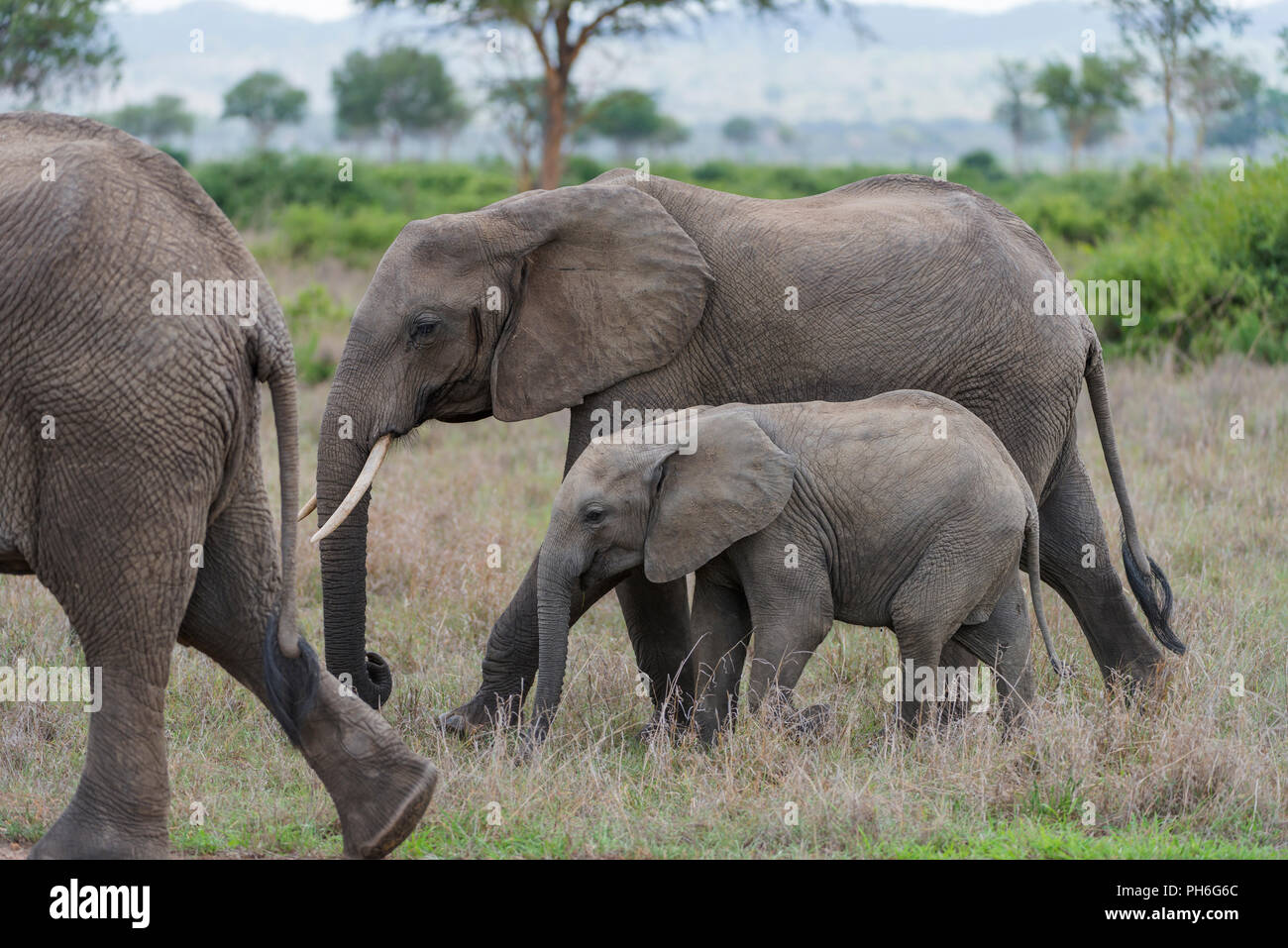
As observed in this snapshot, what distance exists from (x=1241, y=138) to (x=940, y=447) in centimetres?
6447

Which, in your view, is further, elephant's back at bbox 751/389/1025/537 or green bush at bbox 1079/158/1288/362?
green bush at bbox 1079/158/1288/362

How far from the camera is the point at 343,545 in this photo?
15.7 feet

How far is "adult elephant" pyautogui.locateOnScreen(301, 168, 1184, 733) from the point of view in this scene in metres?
4.70

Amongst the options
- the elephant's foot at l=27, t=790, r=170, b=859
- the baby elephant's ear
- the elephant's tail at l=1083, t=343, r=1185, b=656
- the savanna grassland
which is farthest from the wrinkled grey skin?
the elephant's tail at l=1083, t=343, r=1185, b=656

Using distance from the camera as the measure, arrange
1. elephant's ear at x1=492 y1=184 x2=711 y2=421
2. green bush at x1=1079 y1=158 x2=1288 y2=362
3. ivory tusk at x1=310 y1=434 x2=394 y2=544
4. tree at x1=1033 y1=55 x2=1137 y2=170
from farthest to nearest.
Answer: tree at x1=1033 y1=55 x2=1137 y2=170 < green bush at x1=1079 y1=158 x2=1288 y2=362 < elephant's ear at x1=492 y1=184 x2=711 y2=421 < ivory tusk at x1=310 y1=434 x2=394 y2=544

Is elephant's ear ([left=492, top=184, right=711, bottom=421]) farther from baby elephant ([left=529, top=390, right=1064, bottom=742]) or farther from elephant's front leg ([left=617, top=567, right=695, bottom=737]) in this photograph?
elephant's front leg ([left=617, top=567, right=695, bottom=737])

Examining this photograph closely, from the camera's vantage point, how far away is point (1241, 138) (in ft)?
206

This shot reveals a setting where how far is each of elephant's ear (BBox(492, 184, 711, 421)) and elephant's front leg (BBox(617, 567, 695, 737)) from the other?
687 mm

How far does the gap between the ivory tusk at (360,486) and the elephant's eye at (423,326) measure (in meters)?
0.32

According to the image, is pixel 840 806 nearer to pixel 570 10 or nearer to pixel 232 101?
pixel 570 10

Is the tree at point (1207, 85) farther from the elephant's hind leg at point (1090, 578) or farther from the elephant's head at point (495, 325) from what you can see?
the elephant's head at point (495, 325)

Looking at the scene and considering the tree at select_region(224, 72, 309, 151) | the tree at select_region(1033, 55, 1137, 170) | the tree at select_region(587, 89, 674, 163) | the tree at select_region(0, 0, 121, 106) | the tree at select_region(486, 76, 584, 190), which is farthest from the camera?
the tree at select_region(224, 72, 309, 151)

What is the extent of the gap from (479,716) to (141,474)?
74.6 inches

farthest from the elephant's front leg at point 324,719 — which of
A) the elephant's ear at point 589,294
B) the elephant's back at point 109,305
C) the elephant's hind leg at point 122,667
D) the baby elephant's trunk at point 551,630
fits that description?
the elephant's ear at point 589,294
